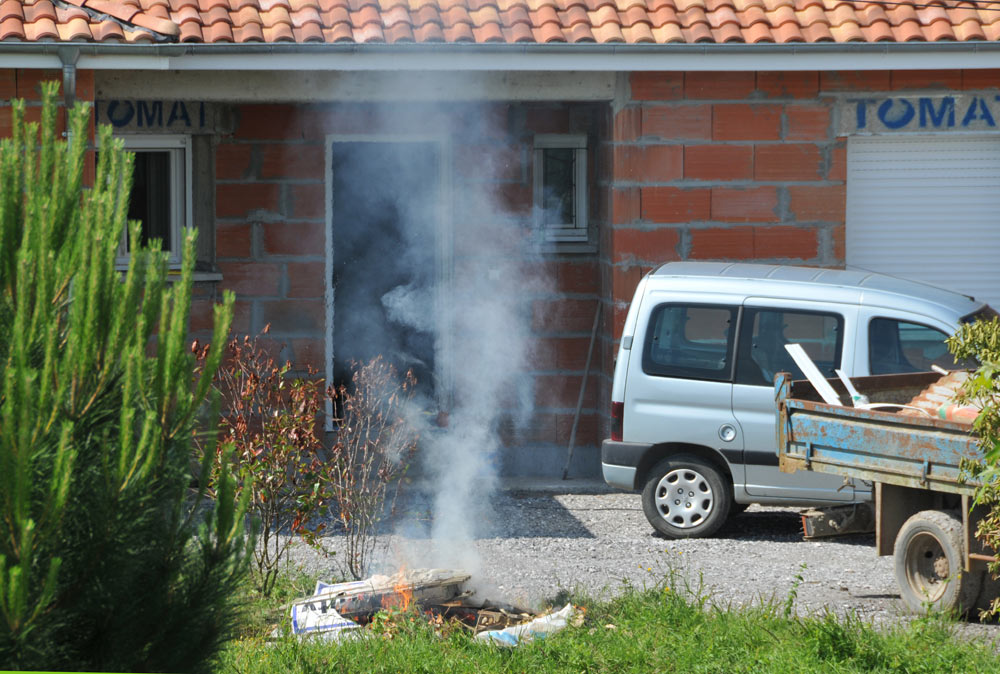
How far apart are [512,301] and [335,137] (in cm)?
227

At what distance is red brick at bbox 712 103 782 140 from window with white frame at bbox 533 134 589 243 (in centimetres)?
174

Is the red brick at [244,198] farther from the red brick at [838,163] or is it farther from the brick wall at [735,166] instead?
the red brick at [838,163]

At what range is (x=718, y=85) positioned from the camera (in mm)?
11797

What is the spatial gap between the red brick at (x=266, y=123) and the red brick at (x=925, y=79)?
5376mm

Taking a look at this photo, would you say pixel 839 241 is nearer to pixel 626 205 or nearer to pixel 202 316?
pixel 626 205

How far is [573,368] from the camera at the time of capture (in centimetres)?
1311

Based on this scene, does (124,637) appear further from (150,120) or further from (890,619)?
(150,120)

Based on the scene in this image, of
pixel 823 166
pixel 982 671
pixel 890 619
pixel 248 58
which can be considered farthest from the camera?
pixel 823 166

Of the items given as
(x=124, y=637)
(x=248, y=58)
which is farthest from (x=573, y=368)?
(x=124, y=637)

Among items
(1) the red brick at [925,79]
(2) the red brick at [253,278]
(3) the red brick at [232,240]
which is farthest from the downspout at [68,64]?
(1) the red brick at [925,79]

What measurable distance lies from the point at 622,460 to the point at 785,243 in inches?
111

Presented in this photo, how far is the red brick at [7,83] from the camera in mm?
10719

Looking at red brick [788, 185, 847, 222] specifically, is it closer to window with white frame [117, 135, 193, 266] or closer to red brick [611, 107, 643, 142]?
red brick [611, 107, 643, 142]

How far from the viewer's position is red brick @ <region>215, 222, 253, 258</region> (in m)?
12.7
